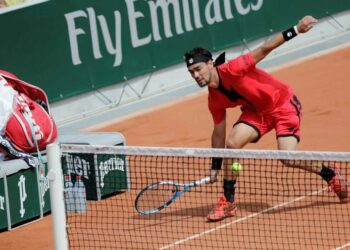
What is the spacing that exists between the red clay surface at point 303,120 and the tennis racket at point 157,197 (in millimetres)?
2815

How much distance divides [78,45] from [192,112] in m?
1.77

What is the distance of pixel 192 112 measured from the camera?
50.0 feet

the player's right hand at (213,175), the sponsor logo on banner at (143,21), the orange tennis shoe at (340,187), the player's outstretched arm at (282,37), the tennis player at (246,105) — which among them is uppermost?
the sponsor logo on banner at (143,21)

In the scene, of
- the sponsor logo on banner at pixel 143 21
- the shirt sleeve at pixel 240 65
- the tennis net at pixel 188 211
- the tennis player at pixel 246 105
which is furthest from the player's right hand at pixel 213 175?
the sponsor logo on banner at pixel 143 21

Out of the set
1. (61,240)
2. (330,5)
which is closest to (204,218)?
Answer: (61,240)

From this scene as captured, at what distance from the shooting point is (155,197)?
10.6 metres

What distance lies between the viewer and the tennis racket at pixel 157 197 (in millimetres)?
10492

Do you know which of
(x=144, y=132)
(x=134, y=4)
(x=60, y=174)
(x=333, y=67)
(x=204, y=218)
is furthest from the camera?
(x=333, y=67)

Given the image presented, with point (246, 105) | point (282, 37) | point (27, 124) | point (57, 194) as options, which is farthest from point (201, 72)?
point (57, 194)

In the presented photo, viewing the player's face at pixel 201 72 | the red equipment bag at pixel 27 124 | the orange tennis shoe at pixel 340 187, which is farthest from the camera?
the red equipment bag at pixel 27 124

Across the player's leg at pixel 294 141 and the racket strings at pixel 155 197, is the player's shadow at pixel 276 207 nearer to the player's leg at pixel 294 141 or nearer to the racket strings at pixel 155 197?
the player's leg at pixel 294 141

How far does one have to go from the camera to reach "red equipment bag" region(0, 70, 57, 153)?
11047 millimetres

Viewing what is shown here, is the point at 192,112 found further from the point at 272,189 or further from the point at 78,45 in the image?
the point at 272,189

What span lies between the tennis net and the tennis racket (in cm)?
4
